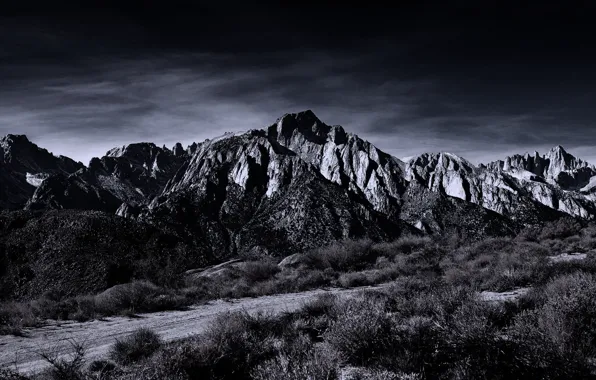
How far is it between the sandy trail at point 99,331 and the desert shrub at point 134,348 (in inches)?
16.4

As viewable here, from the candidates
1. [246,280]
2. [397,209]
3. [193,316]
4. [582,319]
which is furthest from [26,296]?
[397,209]

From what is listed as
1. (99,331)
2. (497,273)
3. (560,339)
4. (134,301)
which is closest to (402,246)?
(497,273)

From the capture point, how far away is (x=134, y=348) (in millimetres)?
7105

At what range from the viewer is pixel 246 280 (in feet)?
54.3

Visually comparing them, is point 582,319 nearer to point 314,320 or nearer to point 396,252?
point 314,320

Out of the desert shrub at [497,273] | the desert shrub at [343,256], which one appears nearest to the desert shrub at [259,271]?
Result: the desert shrub at [343,256]

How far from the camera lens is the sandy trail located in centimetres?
738

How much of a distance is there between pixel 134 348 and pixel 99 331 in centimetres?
307

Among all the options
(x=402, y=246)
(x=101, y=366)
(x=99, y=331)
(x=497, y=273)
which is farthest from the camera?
(x=402, y=246)

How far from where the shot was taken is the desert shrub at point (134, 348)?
6.87m

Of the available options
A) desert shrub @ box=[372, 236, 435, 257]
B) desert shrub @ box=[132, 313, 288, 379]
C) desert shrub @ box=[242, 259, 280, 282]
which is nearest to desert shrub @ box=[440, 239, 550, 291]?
desert shrub @ box=[372, 236, 435, 257]

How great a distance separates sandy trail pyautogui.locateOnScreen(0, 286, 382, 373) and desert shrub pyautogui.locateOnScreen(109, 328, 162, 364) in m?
0.42

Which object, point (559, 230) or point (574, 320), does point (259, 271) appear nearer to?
point (574, 320)

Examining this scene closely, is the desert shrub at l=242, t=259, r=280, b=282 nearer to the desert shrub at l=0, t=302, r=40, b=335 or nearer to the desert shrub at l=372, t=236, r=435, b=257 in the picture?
the desert shrub at l=372, t=236, r=435, b=257
